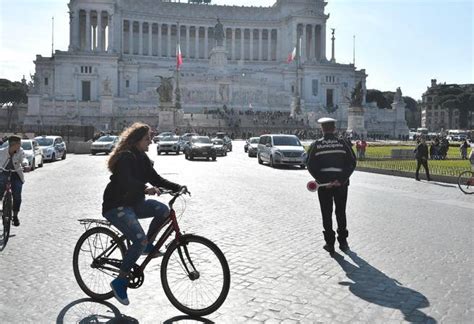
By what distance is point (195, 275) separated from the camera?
6324 mm

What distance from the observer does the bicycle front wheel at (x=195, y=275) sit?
20.4ft

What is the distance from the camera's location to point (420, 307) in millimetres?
6551

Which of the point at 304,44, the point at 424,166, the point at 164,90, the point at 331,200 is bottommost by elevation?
the point at 424,166

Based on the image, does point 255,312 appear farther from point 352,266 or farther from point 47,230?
point 47,230

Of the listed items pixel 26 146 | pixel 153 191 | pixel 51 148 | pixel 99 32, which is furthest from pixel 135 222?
pixel 99 32

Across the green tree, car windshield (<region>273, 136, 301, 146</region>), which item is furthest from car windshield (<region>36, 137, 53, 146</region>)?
the green tree

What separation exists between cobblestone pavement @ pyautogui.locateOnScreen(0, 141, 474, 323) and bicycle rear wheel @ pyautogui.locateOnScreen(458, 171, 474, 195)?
2201mm

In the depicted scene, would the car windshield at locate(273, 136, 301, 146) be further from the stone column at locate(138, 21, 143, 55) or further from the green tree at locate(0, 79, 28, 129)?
the stone column at locate(138, 21, 143, 55)

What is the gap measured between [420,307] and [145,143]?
361 centimetres

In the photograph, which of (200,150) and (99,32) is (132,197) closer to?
(200,150)

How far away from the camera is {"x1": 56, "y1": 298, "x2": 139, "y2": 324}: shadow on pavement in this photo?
6148mm

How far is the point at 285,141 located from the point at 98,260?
26.1 meters

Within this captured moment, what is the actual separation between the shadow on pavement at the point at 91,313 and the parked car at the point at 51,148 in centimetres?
2849

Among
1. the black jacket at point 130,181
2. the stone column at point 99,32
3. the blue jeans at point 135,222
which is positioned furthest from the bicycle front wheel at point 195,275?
the stone column at point 99,32
